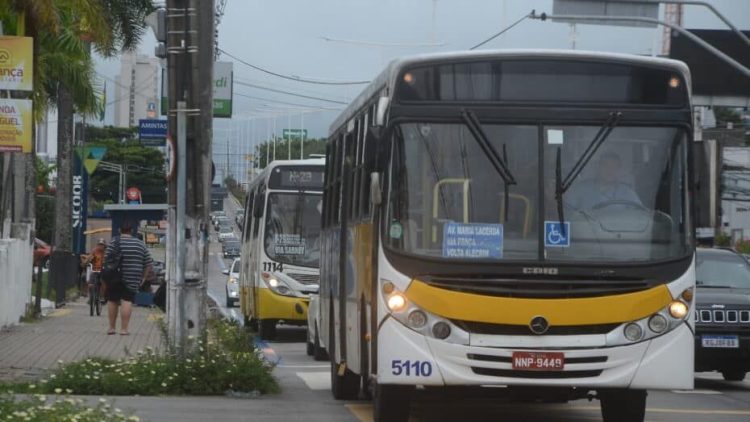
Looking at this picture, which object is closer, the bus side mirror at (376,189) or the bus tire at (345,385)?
the bus side mirror at (376,189)

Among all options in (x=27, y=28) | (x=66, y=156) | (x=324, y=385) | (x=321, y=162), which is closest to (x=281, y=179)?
(x=321, y=162)

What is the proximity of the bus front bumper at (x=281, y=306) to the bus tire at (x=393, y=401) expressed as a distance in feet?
44.4

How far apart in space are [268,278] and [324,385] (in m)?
8.65

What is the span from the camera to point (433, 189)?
10633 millimetres

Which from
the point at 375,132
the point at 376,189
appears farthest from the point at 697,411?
the point at 375,132

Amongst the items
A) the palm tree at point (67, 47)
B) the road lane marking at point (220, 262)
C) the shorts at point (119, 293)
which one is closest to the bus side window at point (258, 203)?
the shorts at point (119, 293)

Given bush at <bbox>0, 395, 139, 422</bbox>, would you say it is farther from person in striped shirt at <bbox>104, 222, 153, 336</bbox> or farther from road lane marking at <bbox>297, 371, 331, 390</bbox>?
person in striped shirt at <bbox>104, 222, 153, 336</bbox>

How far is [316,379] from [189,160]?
3573mm

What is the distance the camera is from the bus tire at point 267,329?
2528 cm

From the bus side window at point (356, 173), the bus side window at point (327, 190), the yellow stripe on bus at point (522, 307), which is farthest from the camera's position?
the bus side window at point (327, 190)

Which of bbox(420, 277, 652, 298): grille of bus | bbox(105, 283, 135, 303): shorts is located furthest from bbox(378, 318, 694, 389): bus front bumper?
bbox(105, 283, 135, 303): shorts

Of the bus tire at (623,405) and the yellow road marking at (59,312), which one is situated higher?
the bus tire at (623,405)

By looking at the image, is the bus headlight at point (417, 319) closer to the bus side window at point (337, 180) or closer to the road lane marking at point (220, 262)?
the bus side window at point (337, 180)

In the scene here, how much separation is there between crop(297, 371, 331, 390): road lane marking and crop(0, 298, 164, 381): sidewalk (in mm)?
1996
